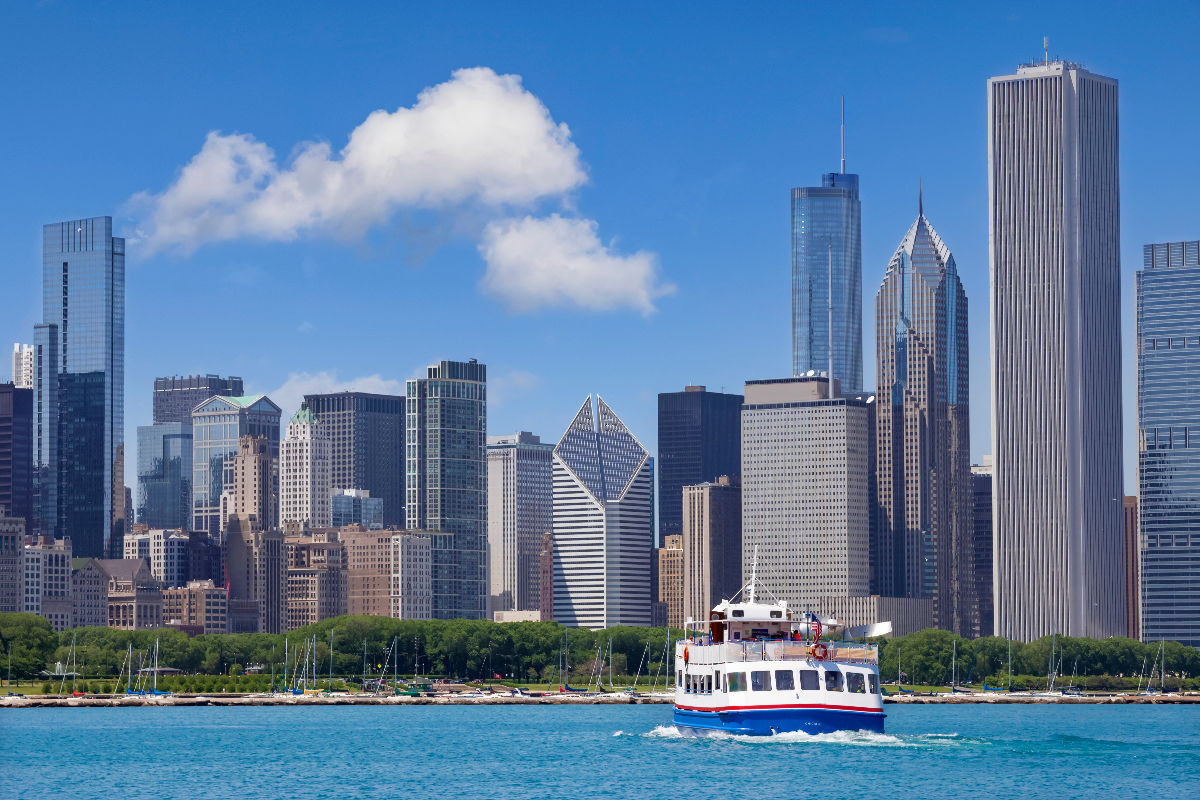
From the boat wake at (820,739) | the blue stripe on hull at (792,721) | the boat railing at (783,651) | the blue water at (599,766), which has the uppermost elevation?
the boat railing at (783,651)

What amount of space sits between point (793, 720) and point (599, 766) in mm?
12600

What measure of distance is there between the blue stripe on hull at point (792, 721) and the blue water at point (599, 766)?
64cm

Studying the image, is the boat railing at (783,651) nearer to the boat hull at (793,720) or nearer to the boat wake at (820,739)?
the boat hull at (793,720)

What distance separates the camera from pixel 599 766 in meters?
123

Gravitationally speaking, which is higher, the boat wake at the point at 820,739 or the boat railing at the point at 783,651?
the boat railing at the point at 783,651

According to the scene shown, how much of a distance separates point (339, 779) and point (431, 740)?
41109 mm

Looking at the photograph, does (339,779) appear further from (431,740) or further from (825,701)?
(431,740)

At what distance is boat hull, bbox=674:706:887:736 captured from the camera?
118m

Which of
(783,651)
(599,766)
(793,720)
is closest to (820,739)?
(793,720)

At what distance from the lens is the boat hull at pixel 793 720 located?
11825 cm

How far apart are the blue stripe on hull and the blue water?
64cm

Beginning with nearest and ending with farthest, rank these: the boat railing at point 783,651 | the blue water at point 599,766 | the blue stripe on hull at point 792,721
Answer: the blue water at point 599,766 → the blue stripe on hull at point 792,721 → the boat railing at point 783,651

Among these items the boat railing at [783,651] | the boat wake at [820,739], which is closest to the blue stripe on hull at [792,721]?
the boat wake at [820,739]

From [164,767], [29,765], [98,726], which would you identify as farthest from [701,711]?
[98,726]
